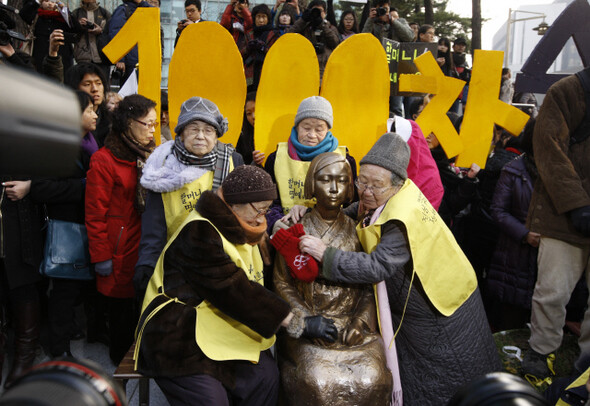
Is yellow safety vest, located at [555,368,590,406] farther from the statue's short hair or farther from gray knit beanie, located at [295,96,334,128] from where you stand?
gray knit beanie, located at [295,96,334,128]

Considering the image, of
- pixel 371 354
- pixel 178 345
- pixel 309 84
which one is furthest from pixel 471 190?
pixel 178 345

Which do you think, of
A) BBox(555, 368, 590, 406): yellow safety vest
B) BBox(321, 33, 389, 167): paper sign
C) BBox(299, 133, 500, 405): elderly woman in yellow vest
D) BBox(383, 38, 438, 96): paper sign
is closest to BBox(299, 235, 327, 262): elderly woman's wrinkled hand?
BBox(299, 133, 500, 405): elderly woman in yellow vest

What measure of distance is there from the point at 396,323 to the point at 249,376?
99cm

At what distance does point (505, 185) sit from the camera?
4.24 meters

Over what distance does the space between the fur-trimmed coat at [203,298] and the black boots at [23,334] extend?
4.68 feet

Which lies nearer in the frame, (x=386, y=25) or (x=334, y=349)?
(x=334, y=349)

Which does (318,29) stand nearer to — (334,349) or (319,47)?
(319,47)

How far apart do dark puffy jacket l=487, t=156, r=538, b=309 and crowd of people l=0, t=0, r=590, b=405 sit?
0.6 inches

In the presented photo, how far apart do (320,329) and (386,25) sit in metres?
5.09

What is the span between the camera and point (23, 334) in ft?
11.2

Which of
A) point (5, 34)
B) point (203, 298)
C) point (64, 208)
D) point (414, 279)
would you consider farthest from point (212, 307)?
point (5, 34)

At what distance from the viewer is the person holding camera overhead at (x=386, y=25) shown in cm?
634

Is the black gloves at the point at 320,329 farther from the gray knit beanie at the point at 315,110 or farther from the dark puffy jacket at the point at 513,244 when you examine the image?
the dark puffy jacket at the point at 513,244

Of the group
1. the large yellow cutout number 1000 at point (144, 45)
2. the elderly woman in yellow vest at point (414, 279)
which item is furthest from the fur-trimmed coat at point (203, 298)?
the large yellow cutout number 1000 at point (144, 45)
